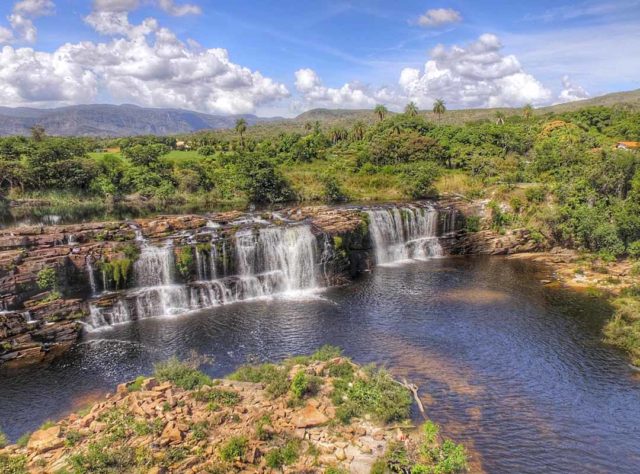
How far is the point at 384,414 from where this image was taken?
1759cm

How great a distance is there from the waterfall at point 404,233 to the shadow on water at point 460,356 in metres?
7.35

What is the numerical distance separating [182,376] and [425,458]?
11131 millimetres

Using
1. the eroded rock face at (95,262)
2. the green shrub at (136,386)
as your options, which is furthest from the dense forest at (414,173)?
the green shrub at (136,386)

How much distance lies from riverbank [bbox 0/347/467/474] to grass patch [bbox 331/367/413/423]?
0.04m

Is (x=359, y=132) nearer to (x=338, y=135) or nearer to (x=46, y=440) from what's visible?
(x=338, y=135)

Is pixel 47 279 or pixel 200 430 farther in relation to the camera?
pixel 47 279

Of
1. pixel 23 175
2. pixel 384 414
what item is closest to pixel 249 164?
pixel 23 175

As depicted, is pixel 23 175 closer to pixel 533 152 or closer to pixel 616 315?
pixel 616 315

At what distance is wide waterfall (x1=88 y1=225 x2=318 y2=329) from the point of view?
30375 mm

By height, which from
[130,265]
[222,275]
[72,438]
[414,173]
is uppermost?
[414,173]

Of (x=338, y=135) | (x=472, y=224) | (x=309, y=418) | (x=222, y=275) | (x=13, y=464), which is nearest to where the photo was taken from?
(x=13, y=464)

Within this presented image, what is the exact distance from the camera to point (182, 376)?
19828mm

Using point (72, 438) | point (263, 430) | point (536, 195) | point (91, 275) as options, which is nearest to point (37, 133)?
point (91, 275)

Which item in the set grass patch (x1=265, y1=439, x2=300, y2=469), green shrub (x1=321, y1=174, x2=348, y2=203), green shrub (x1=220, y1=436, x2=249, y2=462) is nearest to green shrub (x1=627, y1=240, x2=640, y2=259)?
green shrub (x1=321, y1=174, x2=348, y2=203)
